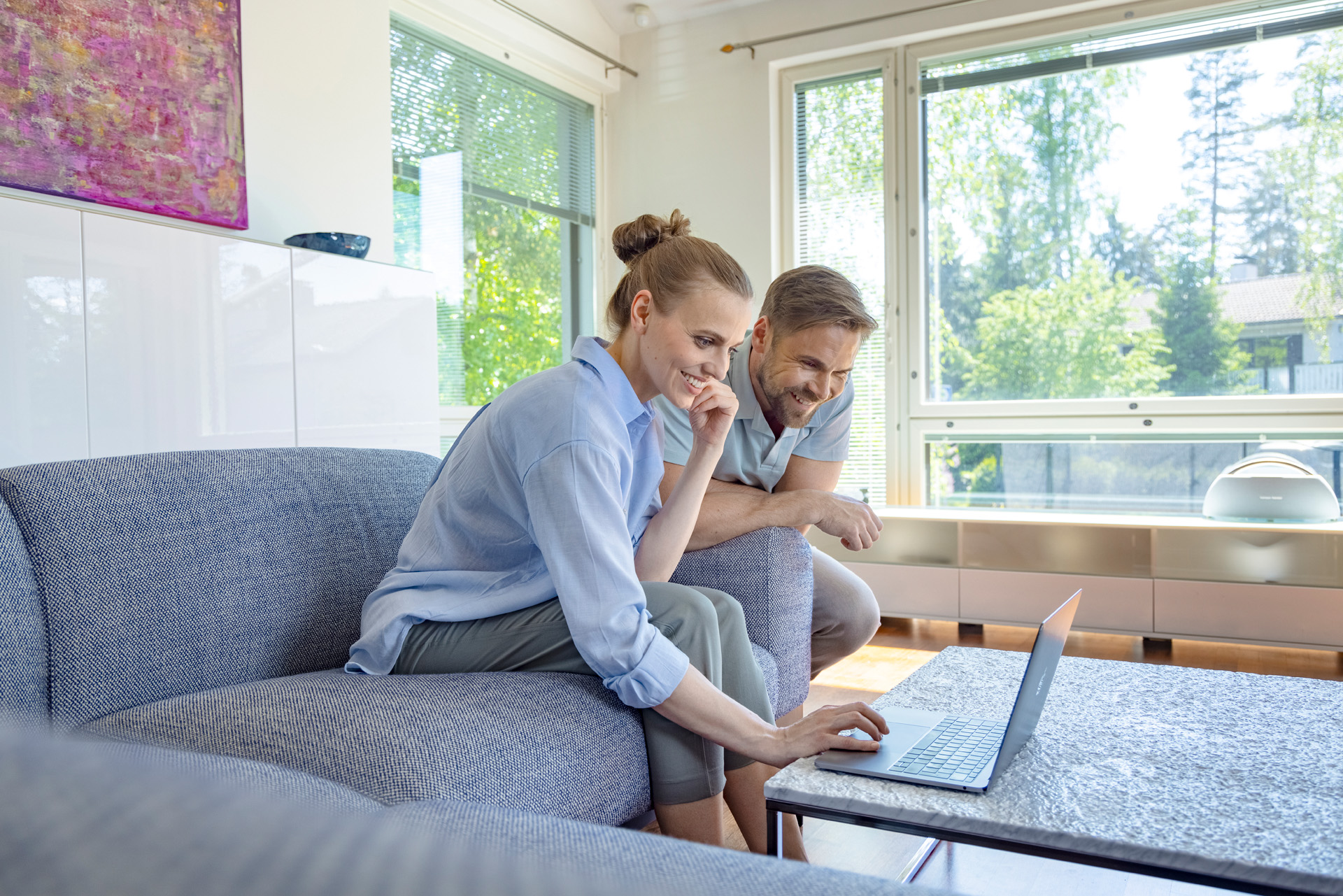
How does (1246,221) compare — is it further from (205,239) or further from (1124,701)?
(205,239)

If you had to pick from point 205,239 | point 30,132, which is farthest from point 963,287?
point 30,132

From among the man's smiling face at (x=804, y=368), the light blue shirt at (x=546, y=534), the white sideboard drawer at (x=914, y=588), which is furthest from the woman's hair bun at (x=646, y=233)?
the white sideboard drawer at (x=914, y=588)

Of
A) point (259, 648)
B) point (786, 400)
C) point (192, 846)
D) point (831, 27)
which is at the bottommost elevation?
point (259, 648)

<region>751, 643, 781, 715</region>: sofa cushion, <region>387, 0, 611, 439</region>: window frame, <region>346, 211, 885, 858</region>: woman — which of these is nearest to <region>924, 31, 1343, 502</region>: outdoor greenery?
<region>387, 0, 611, 439</region>: window frame

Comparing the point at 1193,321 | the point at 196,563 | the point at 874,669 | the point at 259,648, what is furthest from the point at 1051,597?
the point at 196,563

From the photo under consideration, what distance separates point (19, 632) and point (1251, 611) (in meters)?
3.66

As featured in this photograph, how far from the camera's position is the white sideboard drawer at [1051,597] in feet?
12.0

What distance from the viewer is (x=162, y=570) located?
56.2 inches

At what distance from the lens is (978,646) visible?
11.6 feet

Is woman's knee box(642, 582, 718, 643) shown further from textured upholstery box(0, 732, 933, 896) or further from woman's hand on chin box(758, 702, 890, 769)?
textured upholstery box(0, 732, 933, 896)

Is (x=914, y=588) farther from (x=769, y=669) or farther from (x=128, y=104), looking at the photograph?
(x=128, y=104)

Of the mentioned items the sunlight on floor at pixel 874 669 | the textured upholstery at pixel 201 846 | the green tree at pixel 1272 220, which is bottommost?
the sunlight on floor at pixel 874 669

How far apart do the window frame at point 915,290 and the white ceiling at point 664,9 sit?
1.48 ft

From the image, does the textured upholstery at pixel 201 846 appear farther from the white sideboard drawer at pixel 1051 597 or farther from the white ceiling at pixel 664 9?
the white ceiling at pixel 664 9
